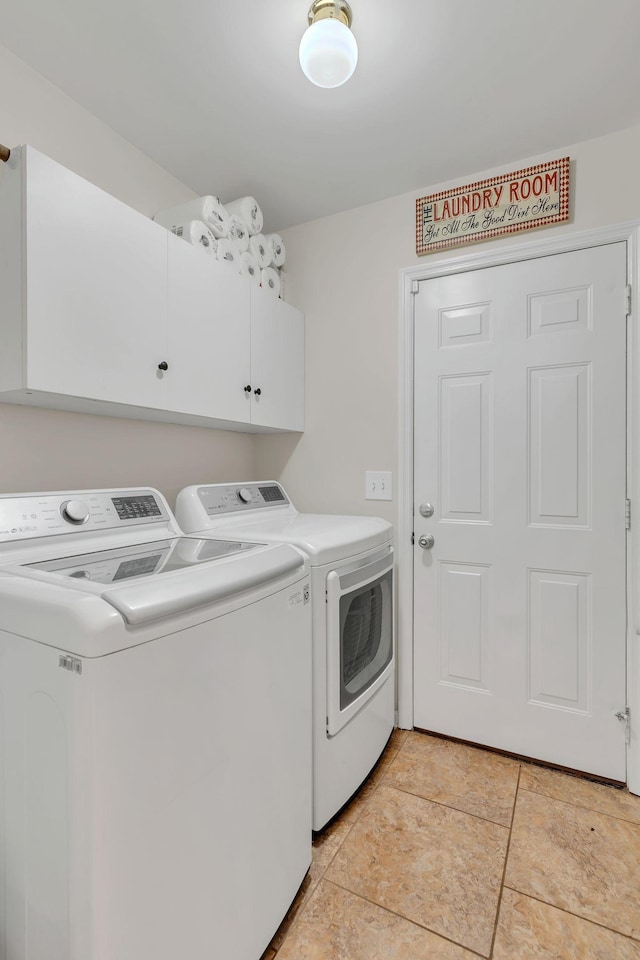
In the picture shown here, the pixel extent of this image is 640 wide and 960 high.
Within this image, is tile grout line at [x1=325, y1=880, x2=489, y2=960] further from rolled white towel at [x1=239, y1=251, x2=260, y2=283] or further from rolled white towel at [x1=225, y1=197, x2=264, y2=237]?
rolled white towel at [x1=225, y1=197, x2=264, y2=237]

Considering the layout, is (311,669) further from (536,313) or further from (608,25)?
(608,25)

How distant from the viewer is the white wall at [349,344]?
7.21ft

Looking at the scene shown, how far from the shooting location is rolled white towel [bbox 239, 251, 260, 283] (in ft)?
6.68

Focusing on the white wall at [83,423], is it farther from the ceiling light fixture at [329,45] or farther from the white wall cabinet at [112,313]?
the ceiling light fixture at [329,45]

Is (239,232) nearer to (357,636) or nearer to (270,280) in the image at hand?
(270,280)

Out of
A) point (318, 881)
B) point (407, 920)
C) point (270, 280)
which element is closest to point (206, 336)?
point (270, 280)

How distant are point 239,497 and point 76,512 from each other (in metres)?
0.75

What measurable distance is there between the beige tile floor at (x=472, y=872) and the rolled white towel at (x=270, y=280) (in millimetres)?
2169

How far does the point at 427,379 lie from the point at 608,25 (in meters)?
1.21

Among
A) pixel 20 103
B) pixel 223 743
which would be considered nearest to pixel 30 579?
pixel 223 743

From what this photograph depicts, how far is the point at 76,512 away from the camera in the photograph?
1396 millimetres

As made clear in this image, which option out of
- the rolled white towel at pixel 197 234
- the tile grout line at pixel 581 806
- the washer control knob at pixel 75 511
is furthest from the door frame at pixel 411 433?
the washer control knob at pixel 75 511

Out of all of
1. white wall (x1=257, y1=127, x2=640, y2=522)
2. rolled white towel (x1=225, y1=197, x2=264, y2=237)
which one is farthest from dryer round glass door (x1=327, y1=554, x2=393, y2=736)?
rolled white towel (x1=225, y1=197, x2=264, y2=237)

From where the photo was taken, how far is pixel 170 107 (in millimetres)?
1641
